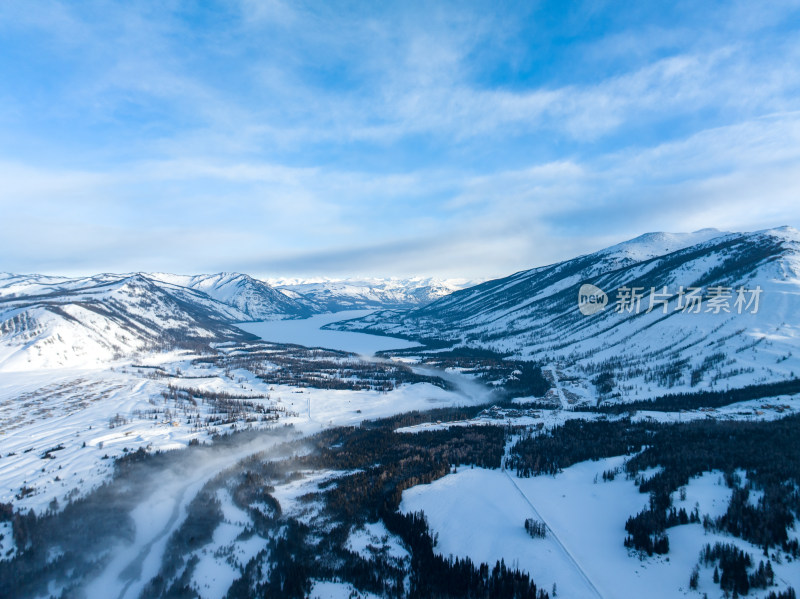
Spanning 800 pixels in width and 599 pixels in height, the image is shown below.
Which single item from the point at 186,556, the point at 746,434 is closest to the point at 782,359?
the point at 746,434

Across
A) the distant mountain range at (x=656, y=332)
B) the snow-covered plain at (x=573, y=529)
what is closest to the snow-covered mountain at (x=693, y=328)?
the distant mountain range at (x=656, y=332)

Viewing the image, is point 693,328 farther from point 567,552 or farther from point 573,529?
point 567,552

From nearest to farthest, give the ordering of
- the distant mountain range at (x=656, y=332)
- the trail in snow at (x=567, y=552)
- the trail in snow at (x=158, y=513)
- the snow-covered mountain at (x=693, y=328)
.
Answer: the trail in snow at (x=567, y=552) < the trail in snow at (x=158, y=513) < the snow-covered mountain at (x=693, y=328) < the distant mountain range at (x=656, y=332)

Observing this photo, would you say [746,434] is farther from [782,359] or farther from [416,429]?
[782,359]

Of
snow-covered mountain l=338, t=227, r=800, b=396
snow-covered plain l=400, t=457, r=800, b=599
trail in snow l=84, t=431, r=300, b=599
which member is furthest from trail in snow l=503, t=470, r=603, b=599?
snow-covered mountain l=338, t=227, r=800, b=396

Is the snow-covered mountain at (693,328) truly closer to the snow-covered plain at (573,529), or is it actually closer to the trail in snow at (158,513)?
the snow-covered plain at (573,529)

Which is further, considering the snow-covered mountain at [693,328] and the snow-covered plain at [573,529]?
the snow-covered mountain at [693,328]

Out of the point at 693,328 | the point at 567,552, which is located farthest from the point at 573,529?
the point at 693,328

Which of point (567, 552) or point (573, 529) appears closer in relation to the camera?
point (567, 552)

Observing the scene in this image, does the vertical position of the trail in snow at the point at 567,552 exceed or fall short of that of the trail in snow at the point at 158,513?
it exceeds it

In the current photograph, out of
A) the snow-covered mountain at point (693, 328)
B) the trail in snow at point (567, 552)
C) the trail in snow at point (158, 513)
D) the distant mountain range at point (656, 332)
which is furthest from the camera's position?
the distant mountain range at point (656, 332)

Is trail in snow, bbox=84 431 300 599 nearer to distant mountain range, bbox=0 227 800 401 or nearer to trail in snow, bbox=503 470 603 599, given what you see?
trail in snow, bbox=503 470 603 599
